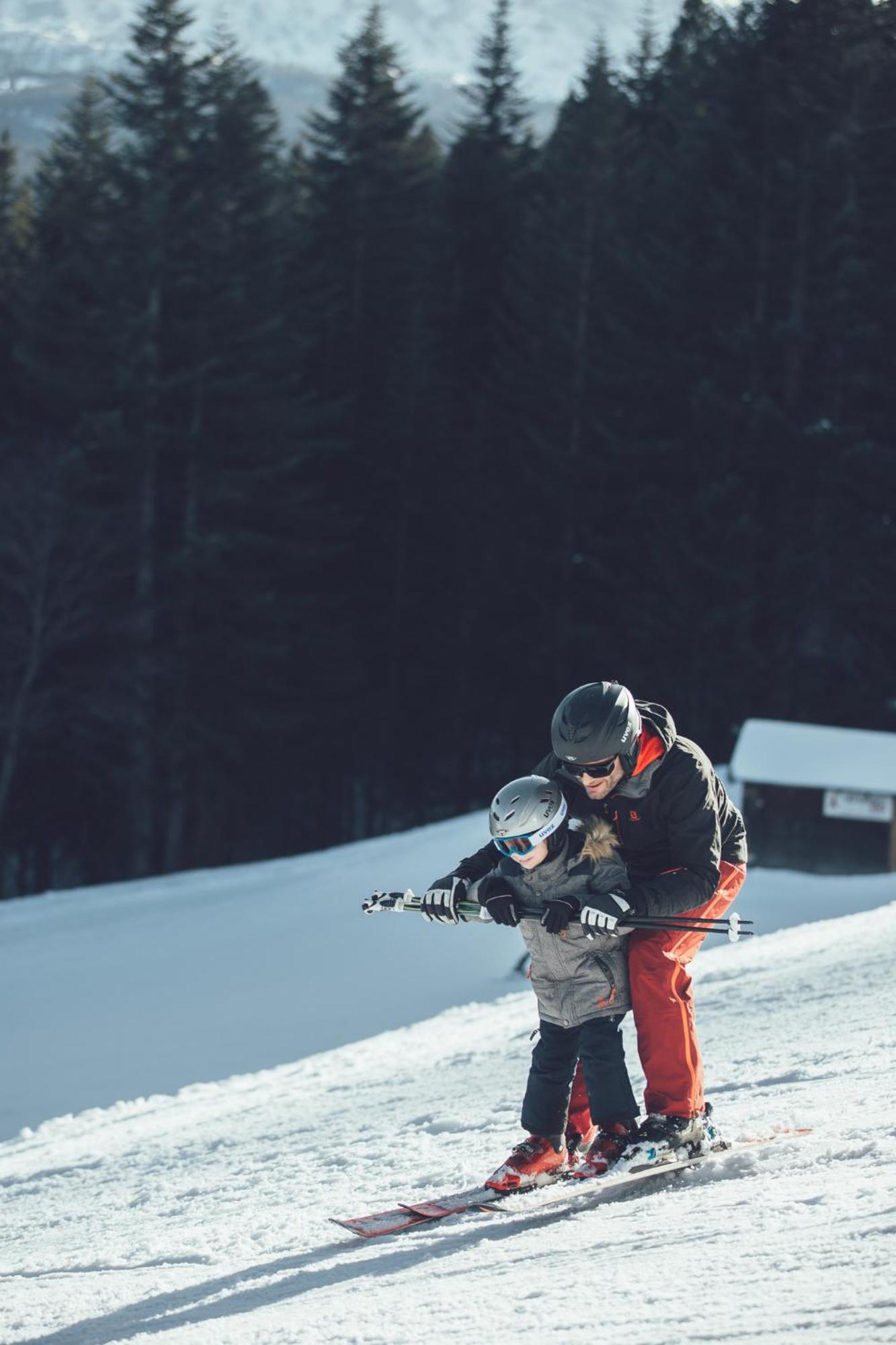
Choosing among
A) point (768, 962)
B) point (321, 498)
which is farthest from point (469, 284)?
point (768, 962)

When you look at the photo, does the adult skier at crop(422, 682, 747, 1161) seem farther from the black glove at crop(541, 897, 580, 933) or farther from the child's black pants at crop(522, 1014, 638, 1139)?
the black glove at crop(541, 897, 580, 933)

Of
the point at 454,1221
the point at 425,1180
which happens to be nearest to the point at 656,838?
the point at 454,1221

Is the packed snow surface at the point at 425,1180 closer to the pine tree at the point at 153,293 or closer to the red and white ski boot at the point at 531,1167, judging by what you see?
the red and white ski boot at the point at 531,1167

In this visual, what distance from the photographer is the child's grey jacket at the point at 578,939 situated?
4180 mm

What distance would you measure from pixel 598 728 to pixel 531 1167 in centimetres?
146

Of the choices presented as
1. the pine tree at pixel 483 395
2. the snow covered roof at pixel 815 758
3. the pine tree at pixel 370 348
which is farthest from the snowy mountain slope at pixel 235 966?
the pine tree at pixel 483 395

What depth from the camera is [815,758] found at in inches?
601

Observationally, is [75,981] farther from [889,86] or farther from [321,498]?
[889,86]

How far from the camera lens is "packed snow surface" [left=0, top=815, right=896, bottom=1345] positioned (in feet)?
10.9

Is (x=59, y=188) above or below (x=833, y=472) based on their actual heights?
above

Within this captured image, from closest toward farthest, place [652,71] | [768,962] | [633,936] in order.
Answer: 1. [633,936]
2. [768,962]
3. [652,71]

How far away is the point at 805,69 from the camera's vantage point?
82.6 feet

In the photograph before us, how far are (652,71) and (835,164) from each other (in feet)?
56.5

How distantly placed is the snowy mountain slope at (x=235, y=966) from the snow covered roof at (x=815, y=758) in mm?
1045
